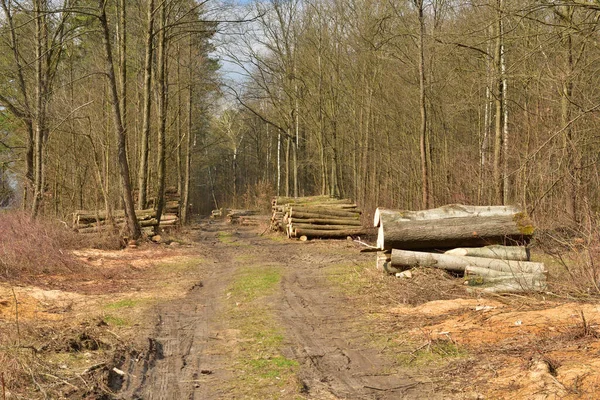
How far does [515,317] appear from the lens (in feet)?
24.8

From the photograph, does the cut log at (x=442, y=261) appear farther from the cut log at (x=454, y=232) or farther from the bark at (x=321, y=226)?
the bark at (x=321, y=226)

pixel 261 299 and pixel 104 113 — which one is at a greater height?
pixel 104 113

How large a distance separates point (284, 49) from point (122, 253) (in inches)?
750

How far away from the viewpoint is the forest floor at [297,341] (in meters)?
5.65

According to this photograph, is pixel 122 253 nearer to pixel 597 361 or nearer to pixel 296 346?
pixel 296 346

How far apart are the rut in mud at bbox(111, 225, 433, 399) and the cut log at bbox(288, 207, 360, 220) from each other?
10.1 metres

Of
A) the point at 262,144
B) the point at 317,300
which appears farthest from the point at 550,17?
the point at 262,144

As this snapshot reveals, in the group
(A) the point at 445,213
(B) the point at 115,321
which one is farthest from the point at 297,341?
(A) the point at 445,213

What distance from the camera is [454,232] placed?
460 inches

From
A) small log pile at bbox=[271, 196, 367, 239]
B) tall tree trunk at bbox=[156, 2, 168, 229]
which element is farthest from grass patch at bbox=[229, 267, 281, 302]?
tall tree trunk at bbox=[156, 2, 168, 229]

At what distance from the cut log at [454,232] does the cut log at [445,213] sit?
4.1 inches

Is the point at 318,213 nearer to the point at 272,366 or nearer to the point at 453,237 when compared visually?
the point at 453,237

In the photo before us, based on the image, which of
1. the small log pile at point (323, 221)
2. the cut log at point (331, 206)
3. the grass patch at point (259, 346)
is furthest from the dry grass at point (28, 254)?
the cut log at point (331, 206)

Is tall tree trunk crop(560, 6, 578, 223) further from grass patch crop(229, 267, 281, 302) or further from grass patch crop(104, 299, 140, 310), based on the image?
grass patch crop(104, 299, 140, 310)
